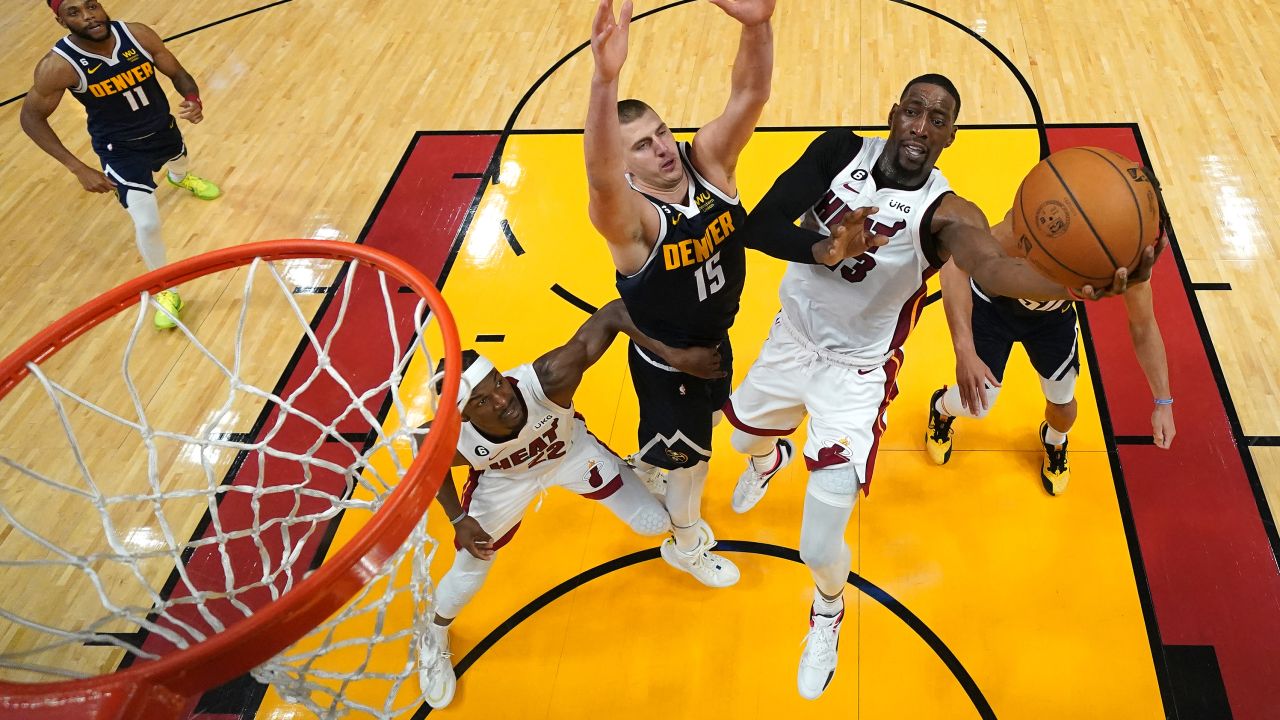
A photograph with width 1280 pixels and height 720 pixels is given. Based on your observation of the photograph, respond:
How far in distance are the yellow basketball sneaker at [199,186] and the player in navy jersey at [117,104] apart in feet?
2.78

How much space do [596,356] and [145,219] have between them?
3.36m

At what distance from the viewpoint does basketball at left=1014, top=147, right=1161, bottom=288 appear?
2668 millimetres

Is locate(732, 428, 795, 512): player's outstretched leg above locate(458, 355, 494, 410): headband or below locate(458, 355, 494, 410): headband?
below

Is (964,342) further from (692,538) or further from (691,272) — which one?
(692,538)

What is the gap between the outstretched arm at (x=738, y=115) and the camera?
320 cm

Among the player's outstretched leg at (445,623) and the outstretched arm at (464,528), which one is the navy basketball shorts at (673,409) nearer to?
the outstretched arm at (464,528)

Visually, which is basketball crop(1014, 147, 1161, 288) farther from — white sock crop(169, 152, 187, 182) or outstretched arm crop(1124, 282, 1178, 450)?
white sock crop(169, 152, 187, 182)

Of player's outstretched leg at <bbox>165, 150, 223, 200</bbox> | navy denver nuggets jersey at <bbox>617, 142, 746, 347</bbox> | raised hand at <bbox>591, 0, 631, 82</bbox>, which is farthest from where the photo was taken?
player's outstretched leg at <bbox>165, 150, 223, 200</bbox>

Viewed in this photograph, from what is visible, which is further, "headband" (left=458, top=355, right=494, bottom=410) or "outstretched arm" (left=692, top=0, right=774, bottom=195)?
"outstretched arm" (left=692, top=0, right=774, bottom=195)

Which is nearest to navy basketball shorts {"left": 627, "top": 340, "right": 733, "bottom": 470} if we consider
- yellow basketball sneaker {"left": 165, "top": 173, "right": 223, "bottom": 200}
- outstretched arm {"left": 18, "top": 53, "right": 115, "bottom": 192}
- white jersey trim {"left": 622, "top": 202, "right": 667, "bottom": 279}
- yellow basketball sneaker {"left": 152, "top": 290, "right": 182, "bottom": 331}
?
white jersey trim {"left": 622, "top": 202, "right": 667, "bottom": 279}

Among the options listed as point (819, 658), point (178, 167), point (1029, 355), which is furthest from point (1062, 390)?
point (178, 167)

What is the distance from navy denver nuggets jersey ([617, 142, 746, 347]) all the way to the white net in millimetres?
916

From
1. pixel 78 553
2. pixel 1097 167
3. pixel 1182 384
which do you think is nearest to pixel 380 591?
pixel 78 553

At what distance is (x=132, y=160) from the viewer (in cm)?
535
